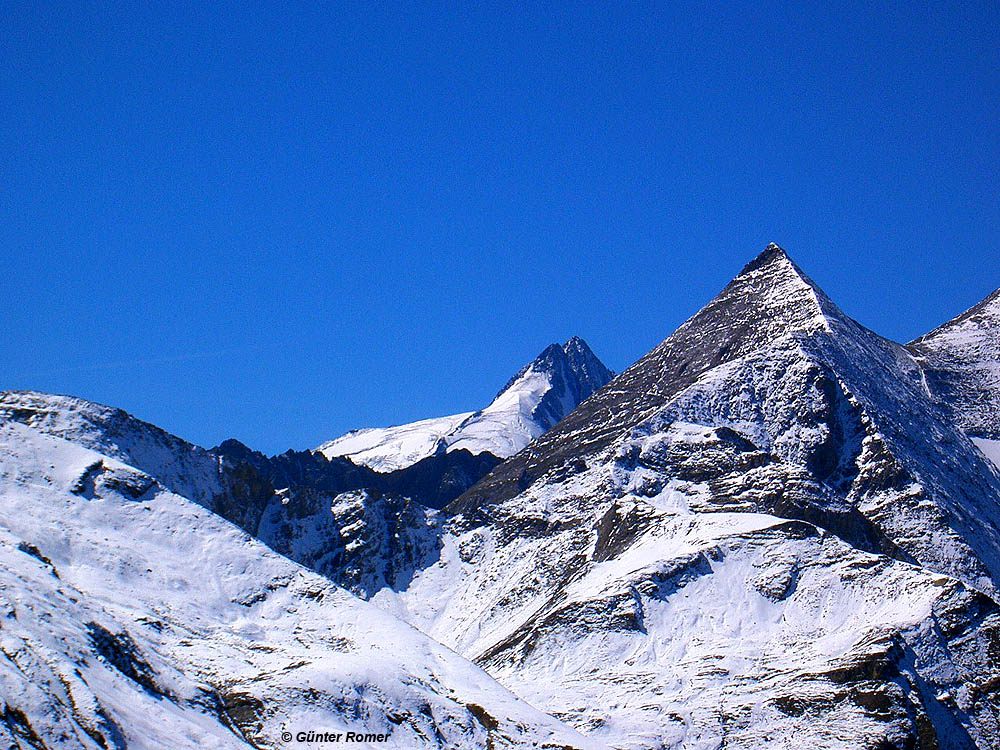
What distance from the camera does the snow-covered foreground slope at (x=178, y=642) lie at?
398 feet

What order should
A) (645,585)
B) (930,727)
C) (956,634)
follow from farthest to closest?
(645,585), (956,634), (930,727)

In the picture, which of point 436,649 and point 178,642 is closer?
point 178,642

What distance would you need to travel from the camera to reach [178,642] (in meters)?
150

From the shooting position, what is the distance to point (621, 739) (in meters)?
164

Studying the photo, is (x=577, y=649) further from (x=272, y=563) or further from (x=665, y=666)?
(x=272, y=563)

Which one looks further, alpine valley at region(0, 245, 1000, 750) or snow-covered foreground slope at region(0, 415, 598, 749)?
alpine valley at region(0, 245, 1000, 750)

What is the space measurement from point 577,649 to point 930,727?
51062mm

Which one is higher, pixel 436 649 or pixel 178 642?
pixel 178 642

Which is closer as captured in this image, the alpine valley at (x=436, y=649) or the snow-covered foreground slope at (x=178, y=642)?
the snow-covered foreground slope at (x=178, y=642)

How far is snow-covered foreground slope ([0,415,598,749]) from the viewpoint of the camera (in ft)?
398

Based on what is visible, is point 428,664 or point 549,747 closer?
point 549,747

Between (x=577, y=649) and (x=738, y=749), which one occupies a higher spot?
(x=577, y=649)

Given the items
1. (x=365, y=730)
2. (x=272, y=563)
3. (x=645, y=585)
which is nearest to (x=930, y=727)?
(x=645, y=585)

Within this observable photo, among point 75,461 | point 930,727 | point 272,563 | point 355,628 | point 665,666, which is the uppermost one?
point 75,461
